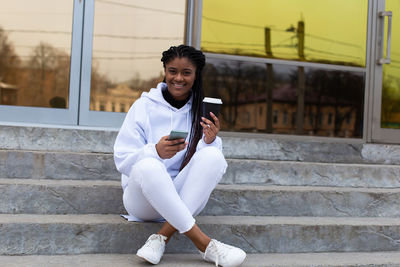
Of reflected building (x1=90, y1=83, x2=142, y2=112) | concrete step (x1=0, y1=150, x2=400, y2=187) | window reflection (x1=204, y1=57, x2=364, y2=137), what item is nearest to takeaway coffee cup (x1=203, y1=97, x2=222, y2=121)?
concrete step (x1=0, y1=150, x2=400, y2=187)

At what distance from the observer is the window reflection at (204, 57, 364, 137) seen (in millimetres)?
4352

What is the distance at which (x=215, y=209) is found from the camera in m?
2.99

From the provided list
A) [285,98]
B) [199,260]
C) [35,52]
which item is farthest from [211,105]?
[35,52]

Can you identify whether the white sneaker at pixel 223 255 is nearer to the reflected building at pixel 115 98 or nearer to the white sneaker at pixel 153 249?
the white sneaker at pixel 153 249

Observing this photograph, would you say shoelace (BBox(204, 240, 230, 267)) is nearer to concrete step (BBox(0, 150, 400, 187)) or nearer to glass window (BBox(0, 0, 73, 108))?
concrete step (BBox(0, 150, 400, 187))

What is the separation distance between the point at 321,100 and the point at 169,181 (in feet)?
8.70

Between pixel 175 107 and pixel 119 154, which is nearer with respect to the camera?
pixel 119 154

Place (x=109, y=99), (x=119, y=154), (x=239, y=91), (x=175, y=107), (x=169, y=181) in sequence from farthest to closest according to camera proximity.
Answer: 1. (x=109, y=99)
2. (x=239, y=91)
3. (x=175, y=107)
4. (x=119, y=154)
5. (x=169, y=181)

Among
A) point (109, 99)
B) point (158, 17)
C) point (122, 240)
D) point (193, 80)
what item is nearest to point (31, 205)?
point (122, 240)

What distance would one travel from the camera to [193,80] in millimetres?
2617

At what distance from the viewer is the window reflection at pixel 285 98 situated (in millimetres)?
4352

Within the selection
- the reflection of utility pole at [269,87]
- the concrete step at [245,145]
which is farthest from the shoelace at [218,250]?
the reflection of utility pole at [269,87]

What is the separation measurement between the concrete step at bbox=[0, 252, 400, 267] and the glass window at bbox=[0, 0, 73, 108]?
2332 millimetres

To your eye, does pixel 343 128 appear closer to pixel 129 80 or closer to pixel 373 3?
pixel 373 3
